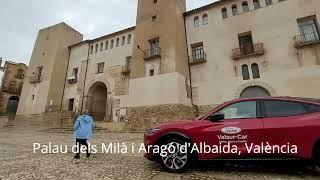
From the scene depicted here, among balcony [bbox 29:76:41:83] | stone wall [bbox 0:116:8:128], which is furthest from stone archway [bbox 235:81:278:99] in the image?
stone wall [bbox 0:116:8:128]

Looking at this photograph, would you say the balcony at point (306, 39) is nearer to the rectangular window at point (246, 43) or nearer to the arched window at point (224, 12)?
the rectangular window at point (246, 43)

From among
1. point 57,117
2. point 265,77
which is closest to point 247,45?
point 265,77

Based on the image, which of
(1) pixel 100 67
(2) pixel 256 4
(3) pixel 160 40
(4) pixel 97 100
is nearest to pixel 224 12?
A: (2) pixel 256 4

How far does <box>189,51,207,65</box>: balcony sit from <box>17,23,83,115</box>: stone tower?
17.0 metres

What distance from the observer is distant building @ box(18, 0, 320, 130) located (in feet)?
47.4

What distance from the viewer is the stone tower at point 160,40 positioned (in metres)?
17.1

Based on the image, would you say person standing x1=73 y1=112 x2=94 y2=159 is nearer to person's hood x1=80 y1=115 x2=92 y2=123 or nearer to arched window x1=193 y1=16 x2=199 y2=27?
person's hood x1=80 y1=115 x2=92 y2=123

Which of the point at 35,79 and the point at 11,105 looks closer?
the point at 35,79

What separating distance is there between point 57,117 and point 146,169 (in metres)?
20.9

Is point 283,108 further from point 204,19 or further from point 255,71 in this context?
point 204,19

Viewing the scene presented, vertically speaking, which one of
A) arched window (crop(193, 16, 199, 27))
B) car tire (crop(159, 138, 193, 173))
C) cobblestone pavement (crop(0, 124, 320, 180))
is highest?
arched window (crop(193, 16, 199, 27))

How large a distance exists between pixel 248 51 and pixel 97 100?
17066 mm

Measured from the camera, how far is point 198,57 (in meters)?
18.3

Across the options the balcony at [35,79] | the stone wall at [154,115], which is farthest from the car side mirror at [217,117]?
the balcony at [35,79]
